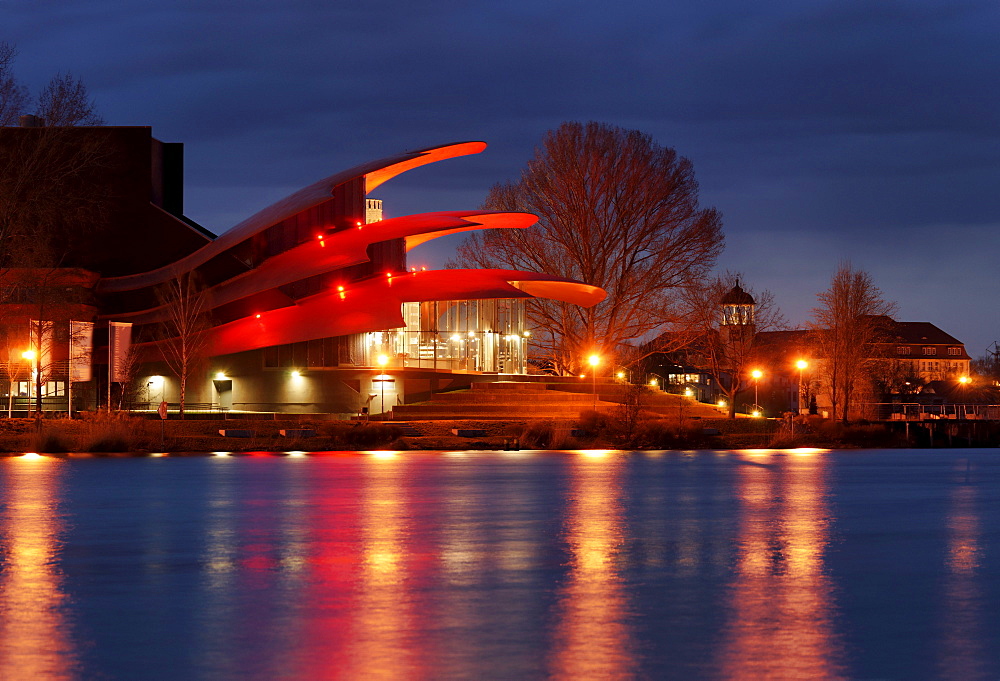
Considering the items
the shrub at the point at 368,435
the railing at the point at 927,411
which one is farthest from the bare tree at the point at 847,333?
the shrub at the point at 368,435

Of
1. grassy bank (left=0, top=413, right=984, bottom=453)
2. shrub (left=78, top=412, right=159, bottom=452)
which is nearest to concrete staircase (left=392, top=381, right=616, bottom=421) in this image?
grassy bank (left=0, top=413, right=984, bottom=453)

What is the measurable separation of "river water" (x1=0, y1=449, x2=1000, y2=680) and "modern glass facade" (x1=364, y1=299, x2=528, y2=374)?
101 ft

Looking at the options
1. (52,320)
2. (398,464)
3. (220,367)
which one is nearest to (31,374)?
(52,320)

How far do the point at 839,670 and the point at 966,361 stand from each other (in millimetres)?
125484

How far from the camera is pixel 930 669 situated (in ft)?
22.1

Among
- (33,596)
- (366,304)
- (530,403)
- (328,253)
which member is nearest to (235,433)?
(328,253)

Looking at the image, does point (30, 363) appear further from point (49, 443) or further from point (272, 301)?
point (49, 443)

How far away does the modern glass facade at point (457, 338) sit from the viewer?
50.4m

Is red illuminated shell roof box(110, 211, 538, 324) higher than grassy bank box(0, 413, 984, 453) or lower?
higher

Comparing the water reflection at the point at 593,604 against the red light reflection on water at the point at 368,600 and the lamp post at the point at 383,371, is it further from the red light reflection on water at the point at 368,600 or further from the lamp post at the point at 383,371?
the lamp post at the point at 383,371

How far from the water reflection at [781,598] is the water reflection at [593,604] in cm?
65

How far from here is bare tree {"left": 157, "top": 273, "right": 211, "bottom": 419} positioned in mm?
44688

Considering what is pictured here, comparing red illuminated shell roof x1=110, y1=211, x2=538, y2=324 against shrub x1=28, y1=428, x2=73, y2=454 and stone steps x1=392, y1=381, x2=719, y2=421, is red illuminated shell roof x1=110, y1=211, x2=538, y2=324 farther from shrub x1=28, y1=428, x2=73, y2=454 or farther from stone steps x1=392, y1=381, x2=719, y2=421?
shrub x1=28, y1=428, x2=73, y2=454

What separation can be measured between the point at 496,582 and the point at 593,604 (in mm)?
1226
